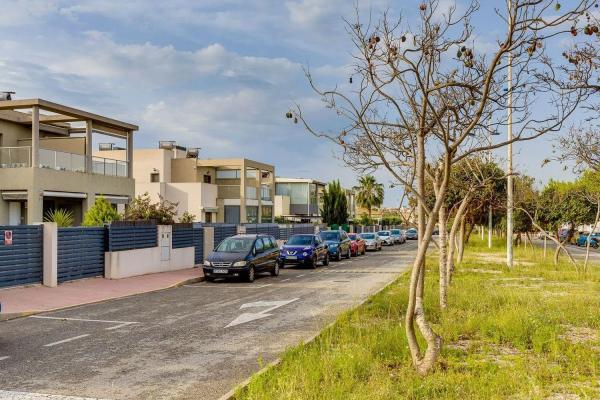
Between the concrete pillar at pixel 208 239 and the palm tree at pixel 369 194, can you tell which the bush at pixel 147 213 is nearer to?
the concrete pillar at pixel 208 239

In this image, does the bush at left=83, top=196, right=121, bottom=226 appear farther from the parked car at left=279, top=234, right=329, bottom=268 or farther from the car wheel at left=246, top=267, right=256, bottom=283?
the parked car at left=279, top=234, right=329, bottom=268

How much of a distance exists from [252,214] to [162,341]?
4699 centimetres

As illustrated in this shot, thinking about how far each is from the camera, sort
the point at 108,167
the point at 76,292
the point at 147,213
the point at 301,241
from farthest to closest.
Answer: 1. the point at 108,167
2. the point at 301,241
3. the point at 147,213
4. the point at 76,292

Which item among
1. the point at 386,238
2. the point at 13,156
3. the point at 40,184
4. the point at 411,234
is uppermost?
the point at 13,156

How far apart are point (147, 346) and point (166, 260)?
13973 mm

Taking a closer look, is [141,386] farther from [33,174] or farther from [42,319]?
[33,174]

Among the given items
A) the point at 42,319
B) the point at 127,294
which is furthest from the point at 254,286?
the point at 42,319

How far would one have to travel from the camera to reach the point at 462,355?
26.8ft

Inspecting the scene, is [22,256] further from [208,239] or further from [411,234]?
[411,234]

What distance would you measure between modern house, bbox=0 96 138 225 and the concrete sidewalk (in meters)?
9.93

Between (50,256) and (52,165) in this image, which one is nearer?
(50,256)

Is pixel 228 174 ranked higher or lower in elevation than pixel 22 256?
higher

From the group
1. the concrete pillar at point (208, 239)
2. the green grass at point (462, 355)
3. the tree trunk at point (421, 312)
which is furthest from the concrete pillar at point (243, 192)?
the tree trunk at point (421, 312)

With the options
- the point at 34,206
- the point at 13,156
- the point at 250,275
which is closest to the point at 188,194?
the point at 13,156
